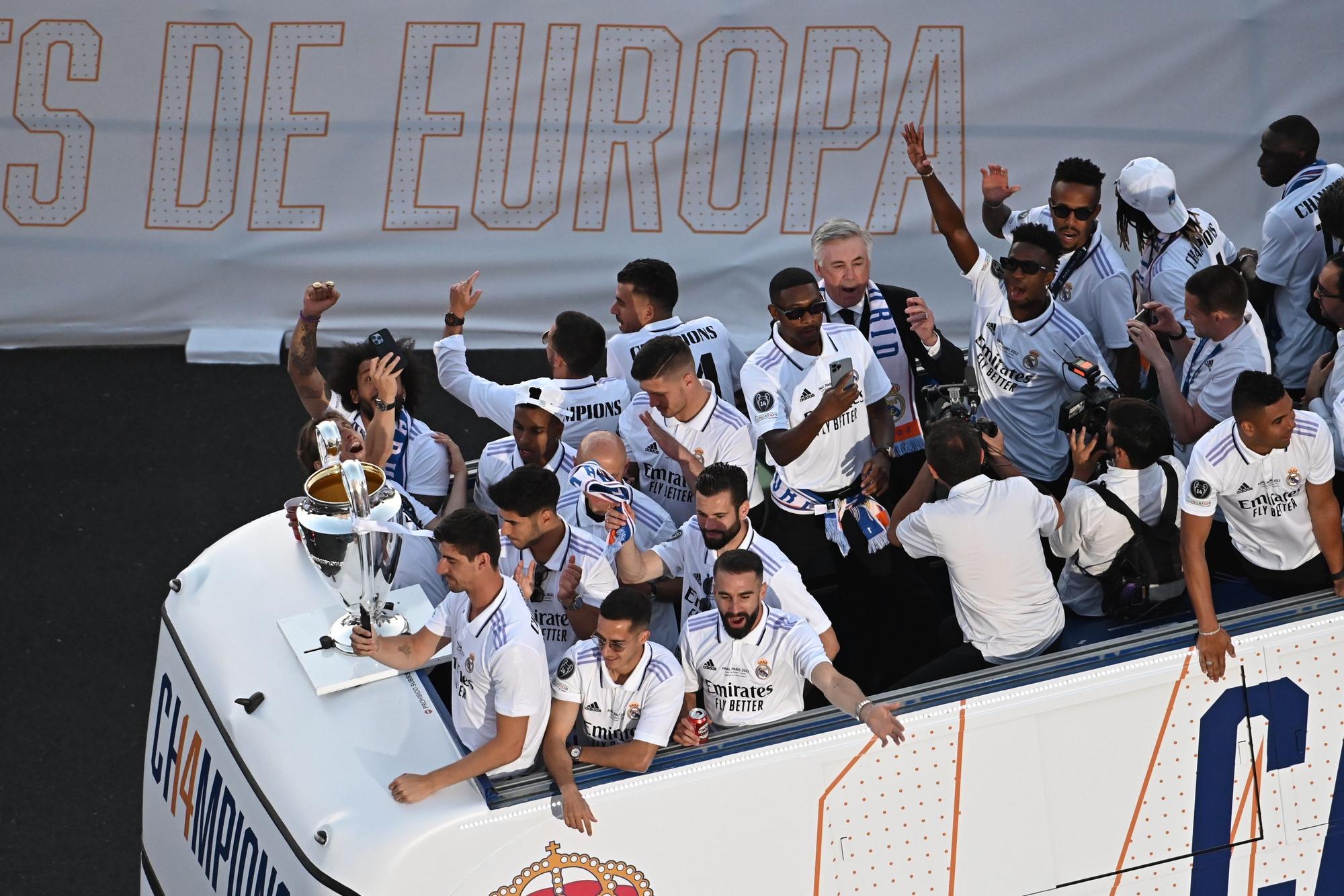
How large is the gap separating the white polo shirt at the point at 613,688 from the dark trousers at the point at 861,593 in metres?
1.06

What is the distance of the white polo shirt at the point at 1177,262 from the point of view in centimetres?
591

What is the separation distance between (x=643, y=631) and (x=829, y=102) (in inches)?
215

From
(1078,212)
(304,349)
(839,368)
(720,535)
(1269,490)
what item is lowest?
(720,535)

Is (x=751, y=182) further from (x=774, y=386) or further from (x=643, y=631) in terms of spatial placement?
(x=643, y=631)

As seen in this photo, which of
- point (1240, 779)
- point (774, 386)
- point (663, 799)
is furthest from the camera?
point (774, 386)

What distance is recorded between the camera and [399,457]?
5383mm

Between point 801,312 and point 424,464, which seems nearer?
point 801,312

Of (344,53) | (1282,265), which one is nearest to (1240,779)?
(1282,265)

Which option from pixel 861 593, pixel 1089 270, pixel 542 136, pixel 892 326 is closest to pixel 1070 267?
pixel 1089 270

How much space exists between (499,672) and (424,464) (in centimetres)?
164

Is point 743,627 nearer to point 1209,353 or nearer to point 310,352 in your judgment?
point 1209,353

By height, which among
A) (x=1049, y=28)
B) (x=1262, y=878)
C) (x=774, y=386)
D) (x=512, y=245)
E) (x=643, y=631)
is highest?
(x=1049, y=28)

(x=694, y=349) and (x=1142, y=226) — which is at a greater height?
(x=1142, y=226)

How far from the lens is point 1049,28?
28.8 ft
